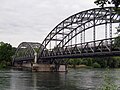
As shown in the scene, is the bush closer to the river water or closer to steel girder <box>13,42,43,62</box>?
steel girder <box>13,42,43,62</box>

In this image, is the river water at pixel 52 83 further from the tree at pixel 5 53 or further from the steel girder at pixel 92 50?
the tree at pixel 5 53

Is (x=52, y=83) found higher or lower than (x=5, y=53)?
lower

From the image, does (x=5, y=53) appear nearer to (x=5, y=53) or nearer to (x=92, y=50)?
(x=5, y=53)

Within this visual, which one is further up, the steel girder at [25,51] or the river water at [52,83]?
the steel girder at [25,51]

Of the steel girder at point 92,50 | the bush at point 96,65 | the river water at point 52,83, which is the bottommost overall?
the river water at point 52,83

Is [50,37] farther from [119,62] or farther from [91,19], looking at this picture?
[119,62]

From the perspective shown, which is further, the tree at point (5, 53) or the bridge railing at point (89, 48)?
the tree at point (5, 53)

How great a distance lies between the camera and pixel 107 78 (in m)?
11.2

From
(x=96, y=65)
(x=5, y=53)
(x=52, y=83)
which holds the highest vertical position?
(x=5, y=53)

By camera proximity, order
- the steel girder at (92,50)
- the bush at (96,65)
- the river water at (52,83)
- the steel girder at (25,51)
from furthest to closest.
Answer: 1. the bush at (96,65)
2. the steel girder at (25,51)
3. the steel girder at (92,50)
4. the river water at (52,83)

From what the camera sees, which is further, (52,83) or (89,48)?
(89,48)

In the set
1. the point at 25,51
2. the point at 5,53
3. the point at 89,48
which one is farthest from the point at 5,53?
the point at 89,48

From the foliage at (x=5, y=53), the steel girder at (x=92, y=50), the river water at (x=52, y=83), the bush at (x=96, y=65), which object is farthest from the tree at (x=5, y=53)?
the river water at (x=52, y=83)

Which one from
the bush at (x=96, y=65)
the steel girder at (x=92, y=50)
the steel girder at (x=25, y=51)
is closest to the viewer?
the steel girder at (x=92, y=50)
